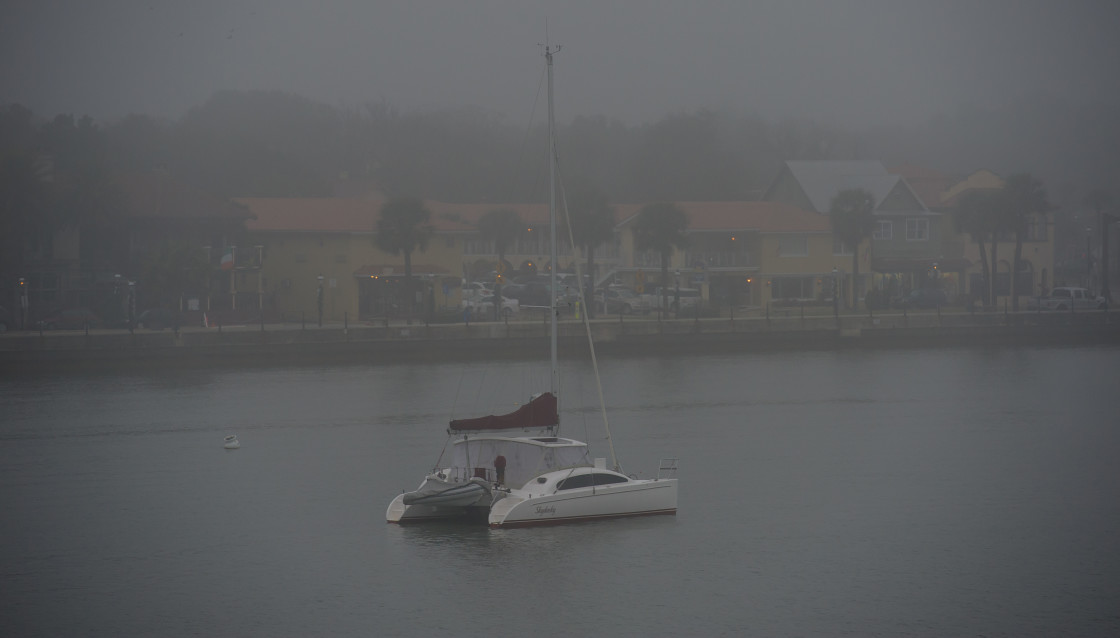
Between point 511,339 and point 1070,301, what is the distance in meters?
37.5

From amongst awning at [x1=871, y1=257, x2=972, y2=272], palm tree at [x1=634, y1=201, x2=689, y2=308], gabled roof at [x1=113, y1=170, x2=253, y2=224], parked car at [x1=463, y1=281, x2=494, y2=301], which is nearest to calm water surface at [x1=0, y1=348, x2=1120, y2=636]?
gabled roof at [x1=113, y1=170, x2=253, y2=224]

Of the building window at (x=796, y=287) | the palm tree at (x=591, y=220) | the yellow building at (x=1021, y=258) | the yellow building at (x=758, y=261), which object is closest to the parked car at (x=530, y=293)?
the palm tree at (x=591, y=220)

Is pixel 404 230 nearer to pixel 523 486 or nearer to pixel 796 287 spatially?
pixel 796 287

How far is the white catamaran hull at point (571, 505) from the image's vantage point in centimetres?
2381

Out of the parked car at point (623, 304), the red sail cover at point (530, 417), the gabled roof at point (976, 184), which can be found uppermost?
the gabled roof at point (976, 184)

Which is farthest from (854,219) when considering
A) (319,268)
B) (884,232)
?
(319,268)

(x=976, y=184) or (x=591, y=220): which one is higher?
(x=976, y=184)

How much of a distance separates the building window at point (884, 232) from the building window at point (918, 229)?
139 cm

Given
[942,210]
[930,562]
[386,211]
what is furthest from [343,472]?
[942,210]

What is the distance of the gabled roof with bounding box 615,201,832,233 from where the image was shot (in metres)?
80.7

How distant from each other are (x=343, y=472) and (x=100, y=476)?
6.55 metres

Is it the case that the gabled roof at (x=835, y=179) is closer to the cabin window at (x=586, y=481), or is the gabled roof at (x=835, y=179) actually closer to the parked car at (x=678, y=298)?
the parked car at (x=678, y=298)

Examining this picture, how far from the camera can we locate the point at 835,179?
3597 inches

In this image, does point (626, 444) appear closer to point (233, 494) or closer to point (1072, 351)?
point (233, 494)
